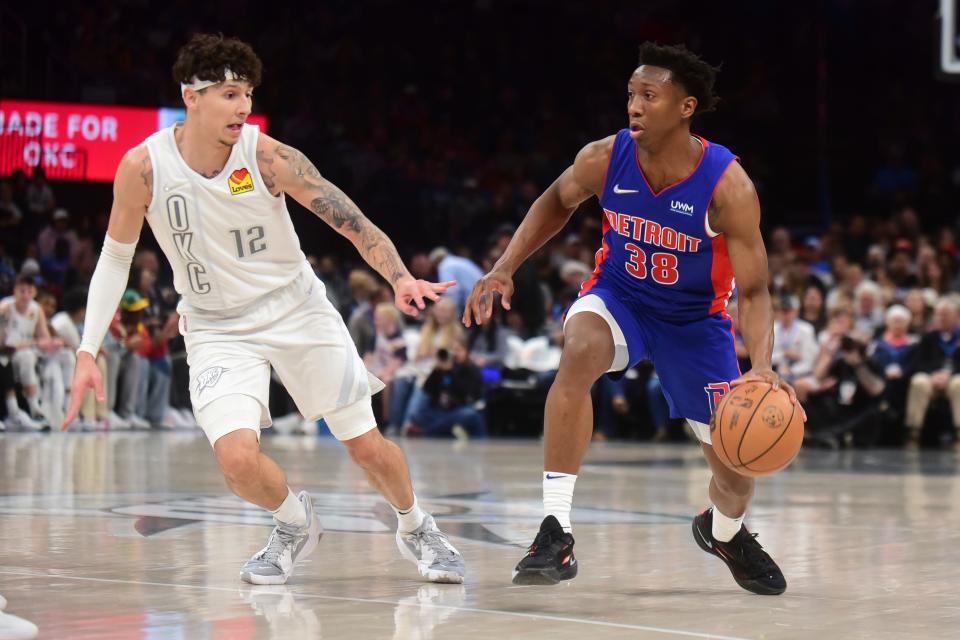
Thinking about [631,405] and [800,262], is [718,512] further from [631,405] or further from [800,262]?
[800,262]

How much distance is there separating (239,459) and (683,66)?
216cm

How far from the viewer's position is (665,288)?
18.6 ft

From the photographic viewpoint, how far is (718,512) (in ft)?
18.9

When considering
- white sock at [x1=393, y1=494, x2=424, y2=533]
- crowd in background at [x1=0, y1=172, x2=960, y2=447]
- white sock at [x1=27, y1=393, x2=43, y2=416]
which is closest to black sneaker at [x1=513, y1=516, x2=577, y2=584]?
white sock at [x1=393, y1=494, x2=424, y2=533]

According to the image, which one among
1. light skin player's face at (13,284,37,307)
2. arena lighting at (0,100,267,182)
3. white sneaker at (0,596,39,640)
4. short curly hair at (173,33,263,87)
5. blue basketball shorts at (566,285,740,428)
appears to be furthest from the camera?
arena lighting at (0,100,267,182)

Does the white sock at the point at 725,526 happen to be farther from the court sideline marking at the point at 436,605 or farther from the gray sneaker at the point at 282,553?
the gray sneaker at the point at 282,553

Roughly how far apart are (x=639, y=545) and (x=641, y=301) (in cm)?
146

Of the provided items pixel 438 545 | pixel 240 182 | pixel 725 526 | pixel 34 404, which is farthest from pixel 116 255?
pixel 34 404

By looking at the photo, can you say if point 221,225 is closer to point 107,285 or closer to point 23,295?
point 107,285

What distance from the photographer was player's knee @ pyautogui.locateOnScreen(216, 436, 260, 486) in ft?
17.2

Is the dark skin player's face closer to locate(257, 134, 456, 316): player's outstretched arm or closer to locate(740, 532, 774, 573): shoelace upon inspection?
locate(257, 134, 456, 316): player's outstretched arm

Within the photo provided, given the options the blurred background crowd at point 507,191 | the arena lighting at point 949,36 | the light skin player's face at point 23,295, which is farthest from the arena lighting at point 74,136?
the arena lighting at point 949,36

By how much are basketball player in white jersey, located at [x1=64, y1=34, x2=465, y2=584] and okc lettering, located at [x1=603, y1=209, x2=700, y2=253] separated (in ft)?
3.05

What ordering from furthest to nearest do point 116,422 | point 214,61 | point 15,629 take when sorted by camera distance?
1. point 116,422
2. point 214,61
3. point 15,629
